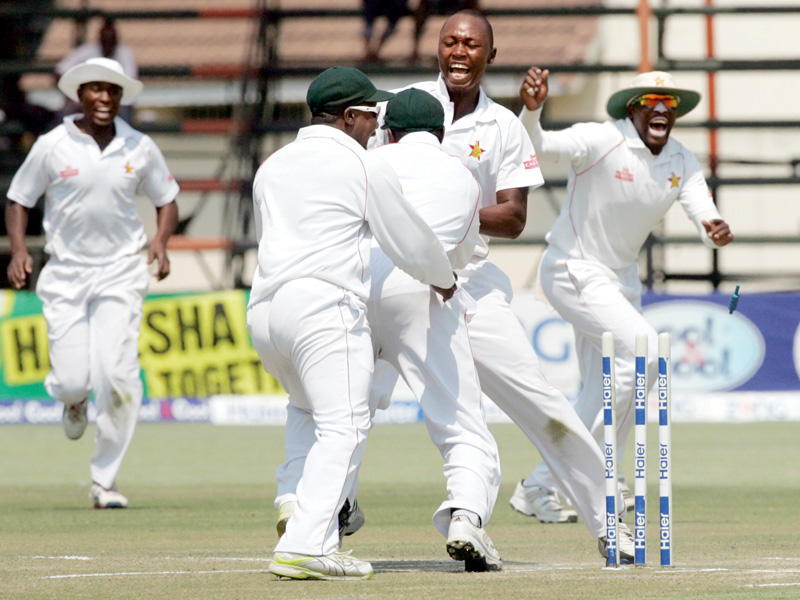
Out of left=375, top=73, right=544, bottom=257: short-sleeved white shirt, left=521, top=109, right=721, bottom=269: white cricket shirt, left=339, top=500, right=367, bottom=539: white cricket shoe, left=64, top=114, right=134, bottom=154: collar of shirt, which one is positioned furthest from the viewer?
left=64, top=114, right=134, bottom=154: collar of shirt

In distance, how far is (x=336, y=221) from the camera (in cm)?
523

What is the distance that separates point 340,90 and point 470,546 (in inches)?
66.5

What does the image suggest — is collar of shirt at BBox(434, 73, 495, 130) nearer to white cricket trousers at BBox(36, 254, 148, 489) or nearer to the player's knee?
white cricket trousers at BBox(36, 254, 148, 489)

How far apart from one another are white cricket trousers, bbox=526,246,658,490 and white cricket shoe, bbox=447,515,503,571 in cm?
226

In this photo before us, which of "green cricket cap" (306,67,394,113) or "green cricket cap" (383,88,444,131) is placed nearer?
"green cricket cap" (306,67,394,113)

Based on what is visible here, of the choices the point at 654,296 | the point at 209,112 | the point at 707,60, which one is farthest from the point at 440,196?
the point at 209,112

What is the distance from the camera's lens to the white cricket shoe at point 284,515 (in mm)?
5496

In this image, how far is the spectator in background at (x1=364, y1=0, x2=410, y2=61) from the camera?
1747 cm

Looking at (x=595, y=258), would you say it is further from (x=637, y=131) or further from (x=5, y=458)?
(x=5, y=458)

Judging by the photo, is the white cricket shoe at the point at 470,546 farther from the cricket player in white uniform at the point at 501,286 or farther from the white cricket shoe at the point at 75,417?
the white cricket shoe at the point at 75,417

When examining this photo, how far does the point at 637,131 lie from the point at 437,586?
156 inches

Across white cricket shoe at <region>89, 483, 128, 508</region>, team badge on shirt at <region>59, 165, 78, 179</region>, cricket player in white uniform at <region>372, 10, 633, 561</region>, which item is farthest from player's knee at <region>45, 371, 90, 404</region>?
cricket player in white uniform at <region>372, 10, 633, 561</region>

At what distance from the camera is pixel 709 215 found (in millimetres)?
7898

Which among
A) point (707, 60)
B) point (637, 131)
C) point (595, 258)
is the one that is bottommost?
point (595, 258)
